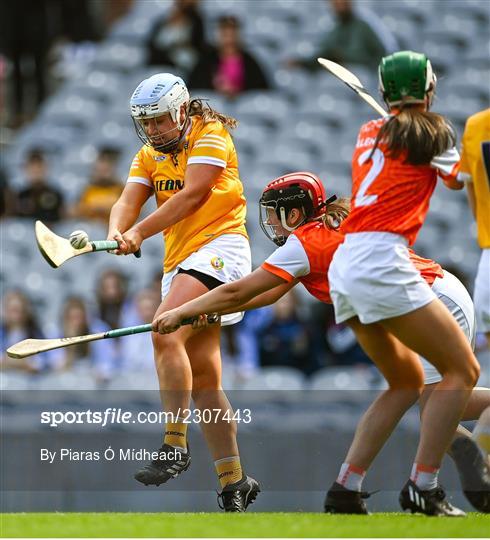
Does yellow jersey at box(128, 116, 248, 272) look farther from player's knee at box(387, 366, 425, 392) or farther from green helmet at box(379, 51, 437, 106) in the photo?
player's knee at box(387, 366, 425, 392)

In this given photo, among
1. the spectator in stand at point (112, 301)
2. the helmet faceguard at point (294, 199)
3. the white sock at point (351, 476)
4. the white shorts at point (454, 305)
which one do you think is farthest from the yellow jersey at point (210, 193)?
the spectator in stand at point (112, 301)

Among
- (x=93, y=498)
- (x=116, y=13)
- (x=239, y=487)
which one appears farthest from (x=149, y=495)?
(x=116, y=13)

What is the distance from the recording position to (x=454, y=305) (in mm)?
6543

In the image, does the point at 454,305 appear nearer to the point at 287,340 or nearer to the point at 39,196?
the point at 287,340

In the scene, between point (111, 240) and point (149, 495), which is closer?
point (111, 240)

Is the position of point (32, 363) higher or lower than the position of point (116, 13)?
lower

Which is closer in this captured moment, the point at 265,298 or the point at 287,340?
the point at 265,298

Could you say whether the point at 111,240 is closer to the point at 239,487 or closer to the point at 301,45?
the point at 239,487

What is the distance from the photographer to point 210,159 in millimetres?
6836

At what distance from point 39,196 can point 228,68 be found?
2312 mm

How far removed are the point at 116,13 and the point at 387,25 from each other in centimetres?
386

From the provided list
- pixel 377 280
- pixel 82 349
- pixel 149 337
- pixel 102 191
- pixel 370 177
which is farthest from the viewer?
pixel 102 191

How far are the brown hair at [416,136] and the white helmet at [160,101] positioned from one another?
1.38 m

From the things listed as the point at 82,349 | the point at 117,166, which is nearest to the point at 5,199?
the point at 117,166
